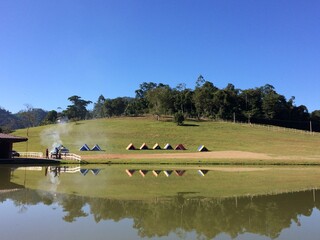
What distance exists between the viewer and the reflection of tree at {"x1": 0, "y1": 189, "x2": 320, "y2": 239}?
33.1ft

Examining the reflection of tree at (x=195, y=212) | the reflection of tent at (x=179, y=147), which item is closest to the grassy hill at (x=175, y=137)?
the reflection of tent at (x=179, y=147)

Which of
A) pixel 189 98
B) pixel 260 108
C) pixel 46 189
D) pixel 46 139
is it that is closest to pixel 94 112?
pixel 189 98

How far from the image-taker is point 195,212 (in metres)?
12.2

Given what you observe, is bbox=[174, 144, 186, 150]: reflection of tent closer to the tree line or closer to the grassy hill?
the grassy hill

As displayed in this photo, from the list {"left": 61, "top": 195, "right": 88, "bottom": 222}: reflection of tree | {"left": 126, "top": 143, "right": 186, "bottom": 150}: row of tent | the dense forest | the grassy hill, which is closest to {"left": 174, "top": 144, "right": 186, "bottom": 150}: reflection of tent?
{"left": 126, "top": 143, "right": 186, "bottom": 150}: row of tent

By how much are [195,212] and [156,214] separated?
4.92 ft

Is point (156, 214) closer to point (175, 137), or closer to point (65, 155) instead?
point (65, 155)

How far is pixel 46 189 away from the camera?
1798 centimetres

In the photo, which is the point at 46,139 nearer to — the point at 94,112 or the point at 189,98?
the point at 189,98

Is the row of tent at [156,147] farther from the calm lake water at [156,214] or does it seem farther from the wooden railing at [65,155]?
the calm lake water at [156,214]

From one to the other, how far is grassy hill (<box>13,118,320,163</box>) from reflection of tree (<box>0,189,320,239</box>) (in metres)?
41.3

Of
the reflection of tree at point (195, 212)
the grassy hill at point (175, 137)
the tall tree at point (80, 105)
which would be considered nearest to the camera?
the reflection of tree at point (195, 212)

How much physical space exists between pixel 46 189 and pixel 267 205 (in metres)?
11.6

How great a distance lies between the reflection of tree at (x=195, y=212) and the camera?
10.1 m
